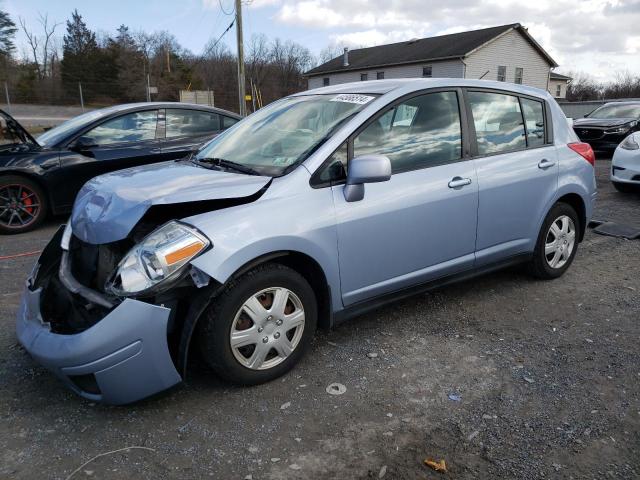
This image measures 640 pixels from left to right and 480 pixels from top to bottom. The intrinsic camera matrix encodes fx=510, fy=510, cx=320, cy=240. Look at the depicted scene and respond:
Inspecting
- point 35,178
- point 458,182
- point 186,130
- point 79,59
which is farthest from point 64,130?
point 79,59

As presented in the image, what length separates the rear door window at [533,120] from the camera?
4171 mm

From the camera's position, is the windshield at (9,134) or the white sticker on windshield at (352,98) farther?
the windshield at (9,134)

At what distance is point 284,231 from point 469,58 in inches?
1439

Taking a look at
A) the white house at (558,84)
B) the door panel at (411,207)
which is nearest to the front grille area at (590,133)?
the door panel at (411,207)

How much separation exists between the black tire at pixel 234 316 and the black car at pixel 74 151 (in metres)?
3.57

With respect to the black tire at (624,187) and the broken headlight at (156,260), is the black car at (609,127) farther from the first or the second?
the broken headlight at (156,260)

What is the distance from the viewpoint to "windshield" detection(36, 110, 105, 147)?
21.1 feet

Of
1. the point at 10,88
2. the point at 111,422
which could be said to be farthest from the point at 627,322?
the point at 10,88

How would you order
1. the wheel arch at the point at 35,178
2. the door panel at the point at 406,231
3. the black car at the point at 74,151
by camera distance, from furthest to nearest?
1. the black car at the point at 74,151
2. the wheel arch at the point at 35,178
3. the door panel at the point at 406,231

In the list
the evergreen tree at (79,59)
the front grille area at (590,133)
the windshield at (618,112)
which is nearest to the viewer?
the front grille area at (590,133)

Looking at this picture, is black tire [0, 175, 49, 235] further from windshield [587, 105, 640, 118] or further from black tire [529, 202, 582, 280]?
windshield [587, 105, 640, 118]

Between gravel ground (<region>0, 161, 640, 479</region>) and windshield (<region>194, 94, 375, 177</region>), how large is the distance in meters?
1.27

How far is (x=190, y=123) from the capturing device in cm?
703

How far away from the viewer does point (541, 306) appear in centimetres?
404
